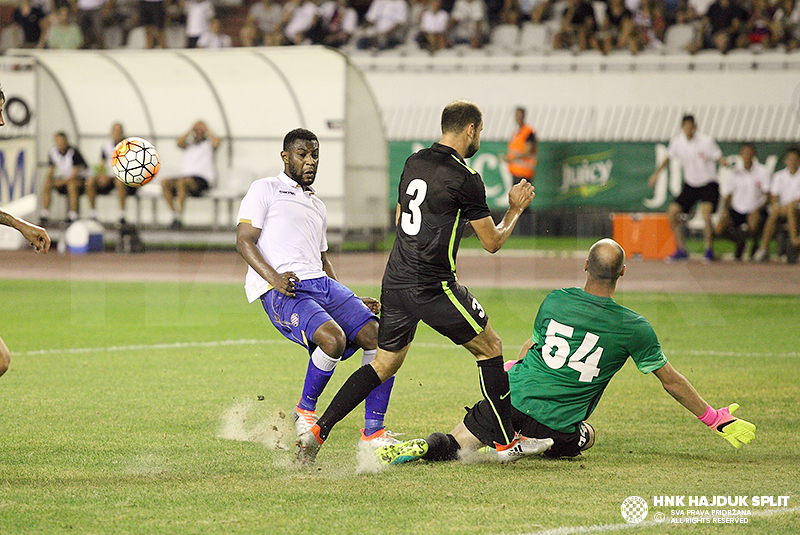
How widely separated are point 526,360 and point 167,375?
3.73 m

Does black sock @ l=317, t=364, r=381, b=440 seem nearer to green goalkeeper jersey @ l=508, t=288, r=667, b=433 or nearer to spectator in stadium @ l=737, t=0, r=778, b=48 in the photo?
green goalkeeper jersey @ l=508, t=288, r=667, b=433

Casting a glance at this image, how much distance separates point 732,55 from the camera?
78.9 feet

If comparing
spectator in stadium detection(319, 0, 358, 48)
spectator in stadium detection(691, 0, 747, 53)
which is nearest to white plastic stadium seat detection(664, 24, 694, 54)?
spectator in stadium detection(691, 0, 747, 53)

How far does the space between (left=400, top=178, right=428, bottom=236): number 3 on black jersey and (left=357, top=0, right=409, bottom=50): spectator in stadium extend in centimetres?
2167

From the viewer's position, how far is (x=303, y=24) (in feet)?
90.3

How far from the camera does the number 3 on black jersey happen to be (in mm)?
6000

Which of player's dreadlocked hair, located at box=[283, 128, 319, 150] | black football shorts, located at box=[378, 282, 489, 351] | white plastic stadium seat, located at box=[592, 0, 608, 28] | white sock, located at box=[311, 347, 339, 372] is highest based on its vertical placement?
white plastic stadium seat, located at box=[592, 0, 608, 28]

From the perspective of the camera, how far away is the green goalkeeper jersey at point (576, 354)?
19.5ft

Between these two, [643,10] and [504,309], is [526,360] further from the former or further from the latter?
[643,10]

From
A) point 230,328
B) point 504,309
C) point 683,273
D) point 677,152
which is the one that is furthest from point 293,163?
point 677,152

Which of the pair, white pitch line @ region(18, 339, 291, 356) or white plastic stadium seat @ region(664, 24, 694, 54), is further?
white plastic stadium seat @ region(664, 24, 694, 54)

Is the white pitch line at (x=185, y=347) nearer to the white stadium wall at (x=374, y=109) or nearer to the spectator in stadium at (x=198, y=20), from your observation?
the white stadium wall at (x=374, y=109)

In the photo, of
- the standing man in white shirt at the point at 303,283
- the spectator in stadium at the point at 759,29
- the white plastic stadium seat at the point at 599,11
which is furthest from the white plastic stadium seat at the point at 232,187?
the standing man in white shirt at the point at 303,283

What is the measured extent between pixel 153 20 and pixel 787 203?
17.2 metres
